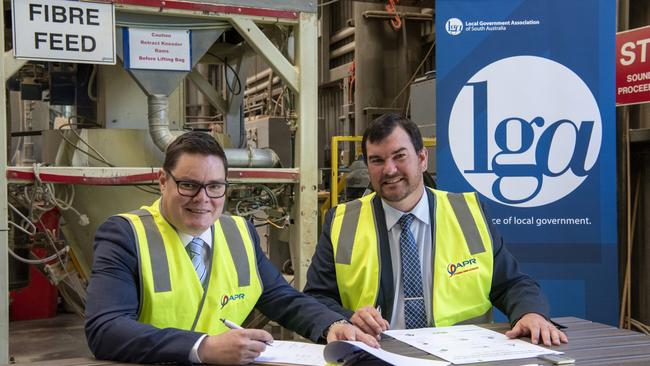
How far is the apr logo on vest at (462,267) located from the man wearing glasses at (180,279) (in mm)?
489

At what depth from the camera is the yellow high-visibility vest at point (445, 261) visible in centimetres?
232

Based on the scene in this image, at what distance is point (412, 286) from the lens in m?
2.33

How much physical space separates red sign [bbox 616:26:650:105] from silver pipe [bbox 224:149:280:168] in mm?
2105

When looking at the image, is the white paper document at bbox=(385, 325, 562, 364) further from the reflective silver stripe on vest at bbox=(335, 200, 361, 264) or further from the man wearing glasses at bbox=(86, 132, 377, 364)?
the reflective silver stripe on vest at bbox=(335, 200, 361, 264)

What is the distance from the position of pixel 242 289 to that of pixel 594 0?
8.12 feet

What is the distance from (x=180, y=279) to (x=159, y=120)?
204cm

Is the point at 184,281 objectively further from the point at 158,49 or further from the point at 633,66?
the point at 633,66

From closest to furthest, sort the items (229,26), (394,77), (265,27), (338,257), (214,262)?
1. (214,262)
2. (338,257)
3. (229,26)
4. (265,27)
5. (394,77)

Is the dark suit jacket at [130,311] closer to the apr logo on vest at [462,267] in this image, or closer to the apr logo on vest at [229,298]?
the apr logo on vest at [229,298]

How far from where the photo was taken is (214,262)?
202 centimetres

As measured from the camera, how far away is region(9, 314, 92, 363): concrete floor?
16.4ft

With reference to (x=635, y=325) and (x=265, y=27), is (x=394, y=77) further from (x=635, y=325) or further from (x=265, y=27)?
(x=635, y=325)

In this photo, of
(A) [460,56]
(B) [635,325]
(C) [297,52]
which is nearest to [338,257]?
(A) [460,56]

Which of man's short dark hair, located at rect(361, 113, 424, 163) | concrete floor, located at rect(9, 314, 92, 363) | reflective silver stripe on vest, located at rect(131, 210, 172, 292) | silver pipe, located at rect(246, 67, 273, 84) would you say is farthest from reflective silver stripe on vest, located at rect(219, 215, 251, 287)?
silver pipe, located at rect(246, 67, 273, 84)
